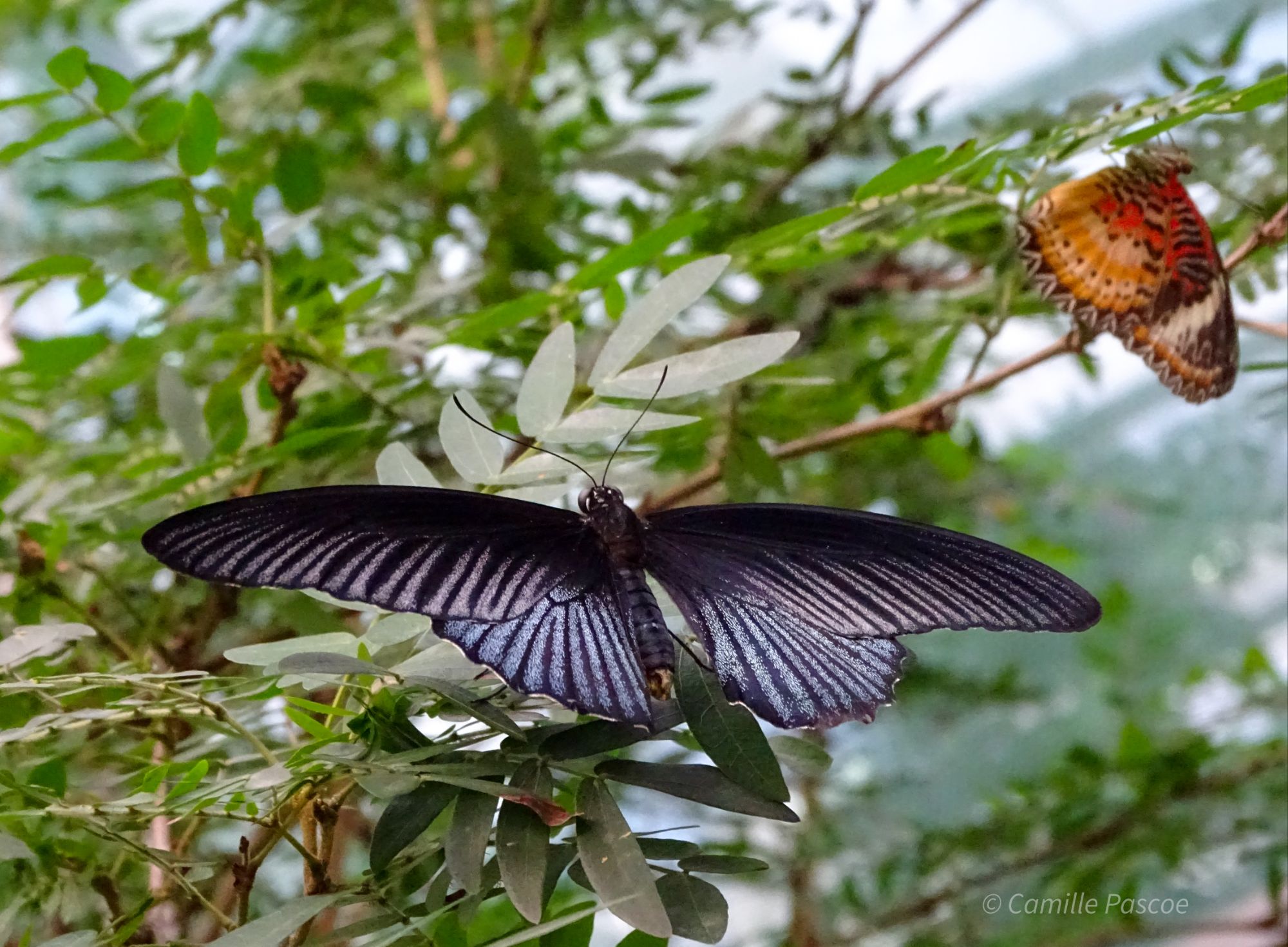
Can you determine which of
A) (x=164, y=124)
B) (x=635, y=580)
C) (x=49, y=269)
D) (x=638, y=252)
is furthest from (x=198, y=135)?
(x=635, y=580)

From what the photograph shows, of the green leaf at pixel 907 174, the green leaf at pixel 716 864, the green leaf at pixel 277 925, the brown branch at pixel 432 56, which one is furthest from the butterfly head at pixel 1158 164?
the brown branch at pixel 432 56

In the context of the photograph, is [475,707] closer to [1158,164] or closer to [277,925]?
[277,925]

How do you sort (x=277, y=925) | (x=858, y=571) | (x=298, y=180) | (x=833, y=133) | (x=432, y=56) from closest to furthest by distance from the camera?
(x=277, y=925) → (x=858, y=571) → (x=298, y=180) → (x=833, y=133) → (x=432, y=56)

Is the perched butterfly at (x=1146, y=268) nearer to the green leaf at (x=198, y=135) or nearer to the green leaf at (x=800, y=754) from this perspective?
the green leaf at (x=800, y=754)

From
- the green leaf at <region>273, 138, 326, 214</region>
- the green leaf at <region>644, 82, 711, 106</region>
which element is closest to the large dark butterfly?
the green leaf at <region>273, 138, 326, 214</region>

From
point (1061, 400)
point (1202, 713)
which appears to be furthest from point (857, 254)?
point (1061, 400)

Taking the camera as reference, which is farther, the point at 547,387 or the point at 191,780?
the point at 547,387

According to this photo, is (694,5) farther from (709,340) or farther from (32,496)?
(32,496)
